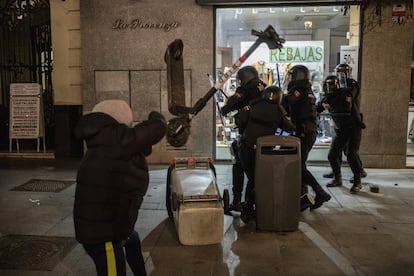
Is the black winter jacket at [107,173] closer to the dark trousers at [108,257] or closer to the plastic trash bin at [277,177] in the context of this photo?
the dark trousers at [108,257]

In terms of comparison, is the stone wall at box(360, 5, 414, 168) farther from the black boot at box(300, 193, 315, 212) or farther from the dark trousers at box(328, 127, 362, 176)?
the black boot at box(300, 193, 315, 212)

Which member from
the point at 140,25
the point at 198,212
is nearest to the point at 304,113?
the point at 198,212

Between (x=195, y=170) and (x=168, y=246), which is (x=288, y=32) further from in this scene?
(x=168, y=246)

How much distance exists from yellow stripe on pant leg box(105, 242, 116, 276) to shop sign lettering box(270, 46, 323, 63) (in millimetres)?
6631

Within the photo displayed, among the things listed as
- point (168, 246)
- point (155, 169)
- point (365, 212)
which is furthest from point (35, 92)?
point (365, 212)

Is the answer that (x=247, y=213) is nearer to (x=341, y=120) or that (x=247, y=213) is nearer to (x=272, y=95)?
(x=272, y=95)

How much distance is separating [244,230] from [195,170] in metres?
0.87

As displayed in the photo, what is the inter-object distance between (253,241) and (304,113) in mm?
1887

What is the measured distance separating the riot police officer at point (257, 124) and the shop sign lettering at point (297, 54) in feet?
12.6

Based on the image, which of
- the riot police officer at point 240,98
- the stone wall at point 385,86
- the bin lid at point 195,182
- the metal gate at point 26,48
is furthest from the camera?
the metal gate at point 26,48

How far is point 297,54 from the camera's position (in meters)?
8.87

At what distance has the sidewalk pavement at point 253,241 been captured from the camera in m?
4.12

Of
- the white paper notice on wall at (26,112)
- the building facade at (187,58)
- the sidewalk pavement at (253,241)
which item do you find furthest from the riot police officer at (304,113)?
the white paper notice on wall at (26,112)

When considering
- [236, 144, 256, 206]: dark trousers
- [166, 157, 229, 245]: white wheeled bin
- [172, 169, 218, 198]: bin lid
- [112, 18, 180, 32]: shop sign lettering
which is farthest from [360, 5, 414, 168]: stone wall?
[166, 157, 229, 245]: white wheeled bin
